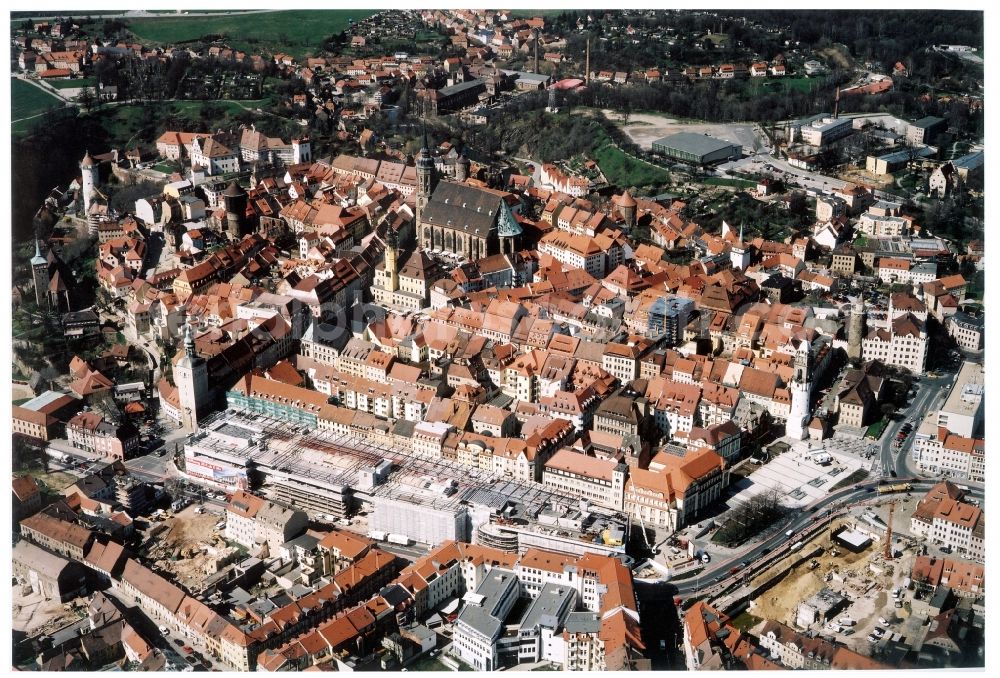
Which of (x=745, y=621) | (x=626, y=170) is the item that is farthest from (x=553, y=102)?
(x=745, y=621)

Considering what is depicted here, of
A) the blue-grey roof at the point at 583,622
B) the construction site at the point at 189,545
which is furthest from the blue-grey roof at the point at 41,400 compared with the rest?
the blue-grey roof at the point at 583,622

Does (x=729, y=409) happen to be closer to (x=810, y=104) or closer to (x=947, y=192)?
(x=947, y=192)

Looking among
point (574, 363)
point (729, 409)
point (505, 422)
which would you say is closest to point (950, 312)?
point (729, 409)

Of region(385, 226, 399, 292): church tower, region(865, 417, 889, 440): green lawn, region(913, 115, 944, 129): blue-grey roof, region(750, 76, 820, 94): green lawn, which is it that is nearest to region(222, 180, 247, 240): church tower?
region(385, 226, 399, 292): church tower

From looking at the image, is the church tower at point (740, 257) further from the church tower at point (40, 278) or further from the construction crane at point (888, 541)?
the church tower at point (40, 278)

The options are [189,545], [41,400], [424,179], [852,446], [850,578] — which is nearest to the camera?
[850,578]

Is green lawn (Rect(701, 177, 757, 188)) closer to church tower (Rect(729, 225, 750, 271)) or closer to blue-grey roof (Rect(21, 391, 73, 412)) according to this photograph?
church tower (Rect(729, 225, 750, 271))

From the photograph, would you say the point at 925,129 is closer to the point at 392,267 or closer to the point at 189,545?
the point at 392,267
